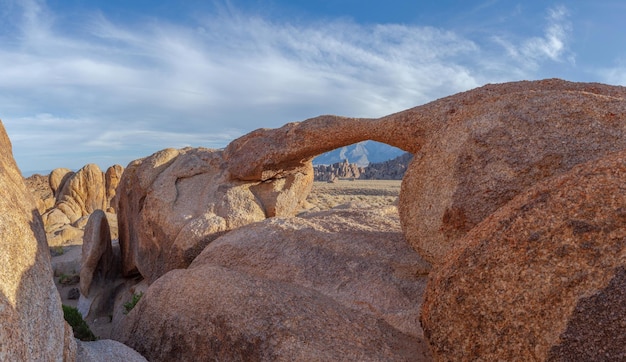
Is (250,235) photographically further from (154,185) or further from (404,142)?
(154,185)

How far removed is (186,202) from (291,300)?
539cm

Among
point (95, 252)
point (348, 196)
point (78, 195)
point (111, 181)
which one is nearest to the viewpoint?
point (95, 252)

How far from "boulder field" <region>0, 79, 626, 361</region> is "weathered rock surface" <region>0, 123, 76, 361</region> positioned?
0.03 metres

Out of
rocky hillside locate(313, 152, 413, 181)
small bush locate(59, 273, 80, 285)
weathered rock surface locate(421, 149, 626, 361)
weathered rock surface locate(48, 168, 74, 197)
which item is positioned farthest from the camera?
rocky hillside locate(313, 152, 413, 181)

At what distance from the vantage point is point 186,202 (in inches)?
418

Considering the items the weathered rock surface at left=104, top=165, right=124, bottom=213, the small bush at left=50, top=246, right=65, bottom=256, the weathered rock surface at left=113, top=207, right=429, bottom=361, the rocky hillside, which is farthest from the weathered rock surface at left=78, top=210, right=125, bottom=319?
the rocky hillside

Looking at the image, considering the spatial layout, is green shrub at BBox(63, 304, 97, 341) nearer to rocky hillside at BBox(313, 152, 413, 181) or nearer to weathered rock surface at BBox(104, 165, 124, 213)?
weathered rock surface at BBox(104, 165, 124, 213)

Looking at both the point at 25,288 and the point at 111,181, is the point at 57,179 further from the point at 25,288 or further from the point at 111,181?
the point at 25,288

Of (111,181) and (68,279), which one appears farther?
(111,181)

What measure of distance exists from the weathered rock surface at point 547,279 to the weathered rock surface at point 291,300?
156 centimetres

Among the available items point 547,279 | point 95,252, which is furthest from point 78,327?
point 547,279

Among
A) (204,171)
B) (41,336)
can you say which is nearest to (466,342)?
(41,336)

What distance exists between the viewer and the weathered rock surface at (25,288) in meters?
3.56

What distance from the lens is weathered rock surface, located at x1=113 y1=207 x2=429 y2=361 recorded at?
18.0 feet
